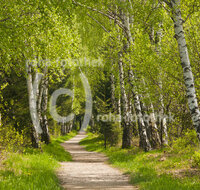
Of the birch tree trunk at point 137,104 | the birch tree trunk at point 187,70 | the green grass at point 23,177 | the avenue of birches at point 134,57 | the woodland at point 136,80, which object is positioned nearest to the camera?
the green grass at point 23,177

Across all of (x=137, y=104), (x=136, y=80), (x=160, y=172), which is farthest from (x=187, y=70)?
(x=137, y=104)

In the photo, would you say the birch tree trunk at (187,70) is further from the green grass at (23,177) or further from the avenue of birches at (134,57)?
the green grass at (23,177)

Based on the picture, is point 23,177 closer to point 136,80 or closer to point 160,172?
point 160,172

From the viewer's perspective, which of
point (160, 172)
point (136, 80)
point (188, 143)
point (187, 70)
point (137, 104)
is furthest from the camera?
point (137, 104)

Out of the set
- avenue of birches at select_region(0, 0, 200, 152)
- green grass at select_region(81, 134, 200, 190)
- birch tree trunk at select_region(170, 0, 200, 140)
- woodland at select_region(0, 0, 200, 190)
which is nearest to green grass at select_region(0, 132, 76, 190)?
woodland at select_region(0, 0, 200, 190)

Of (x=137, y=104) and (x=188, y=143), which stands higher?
(x=137, y=104)

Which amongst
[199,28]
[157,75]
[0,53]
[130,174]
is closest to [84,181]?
[130,174]

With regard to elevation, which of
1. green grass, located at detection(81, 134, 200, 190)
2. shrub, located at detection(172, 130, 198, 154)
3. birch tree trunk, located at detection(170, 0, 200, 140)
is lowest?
green grass, located at detection(81, 134, 200, 190)

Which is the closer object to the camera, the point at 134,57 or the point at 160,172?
the point at 160,172

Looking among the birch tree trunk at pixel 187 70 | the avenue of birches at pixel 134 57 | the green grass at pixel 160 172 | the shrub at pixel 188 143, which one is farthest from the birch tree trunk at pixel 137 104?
the birch tree trunk at pixel 187 70

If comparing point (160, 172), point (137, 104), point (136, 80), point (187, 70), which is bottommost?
point (160, 172)

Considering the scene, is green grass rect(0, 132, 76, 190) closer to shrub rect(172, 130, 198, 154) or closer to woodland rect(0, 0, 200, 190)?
woodland rect(0, 0, 200, 190)

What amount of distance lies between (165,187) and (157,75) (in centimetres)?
638

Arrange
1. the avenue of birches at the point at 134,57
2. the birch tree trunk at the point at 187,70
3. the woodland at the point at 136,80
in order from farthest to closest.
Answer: the avenue of birches at the point at 134,57
the woodland at the point at 136,80
the birch tree trunk at the point at 187,70
